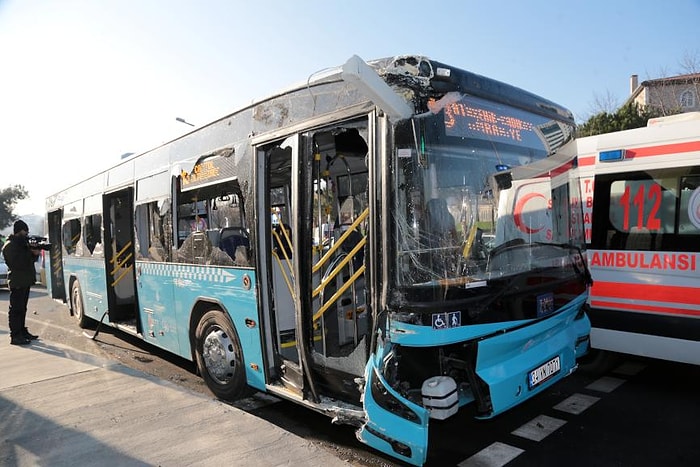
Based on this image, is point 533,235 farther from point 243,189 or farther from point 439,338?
point 243,189

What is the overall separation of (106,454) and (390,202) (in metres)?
2.79

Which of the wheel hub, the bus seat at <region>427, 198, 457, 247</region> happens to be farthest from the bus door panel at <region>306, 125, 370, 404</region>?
the wheel hub

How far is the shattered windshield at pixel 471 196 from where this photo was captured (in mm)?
3102

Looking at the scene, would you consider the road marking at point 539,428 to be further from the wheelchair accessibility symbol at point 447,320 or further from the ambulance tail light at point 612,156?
the ambulance tail light at point 612,156

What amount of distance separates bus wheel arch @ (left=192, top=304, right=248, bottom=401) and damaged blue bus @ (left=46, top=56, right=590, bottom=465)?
23 millimetres

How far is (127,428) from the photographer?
402 cm

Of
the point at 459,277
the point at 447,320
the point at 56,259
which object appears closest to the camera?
the point at 447,320

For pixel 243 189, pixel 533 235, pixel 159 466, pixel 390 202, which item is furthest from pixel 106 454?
pixel 533 235

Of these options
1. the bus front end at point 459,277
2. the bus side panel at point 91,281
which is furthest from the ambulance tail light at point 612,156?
the bus side panel at point 91,281

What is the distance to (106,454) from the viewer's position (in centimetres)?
357

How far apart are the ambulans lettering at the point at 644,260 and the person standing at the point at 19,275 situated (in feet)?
27.8

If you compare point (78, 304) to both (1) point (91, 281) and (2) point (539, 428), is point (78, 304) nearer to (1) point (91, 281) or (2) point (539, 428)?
(1) point (91, 281)

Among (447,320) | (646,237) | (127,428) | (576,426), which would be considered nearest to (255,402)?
(127,428)

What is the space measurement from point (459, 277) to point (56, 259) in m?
11.5
